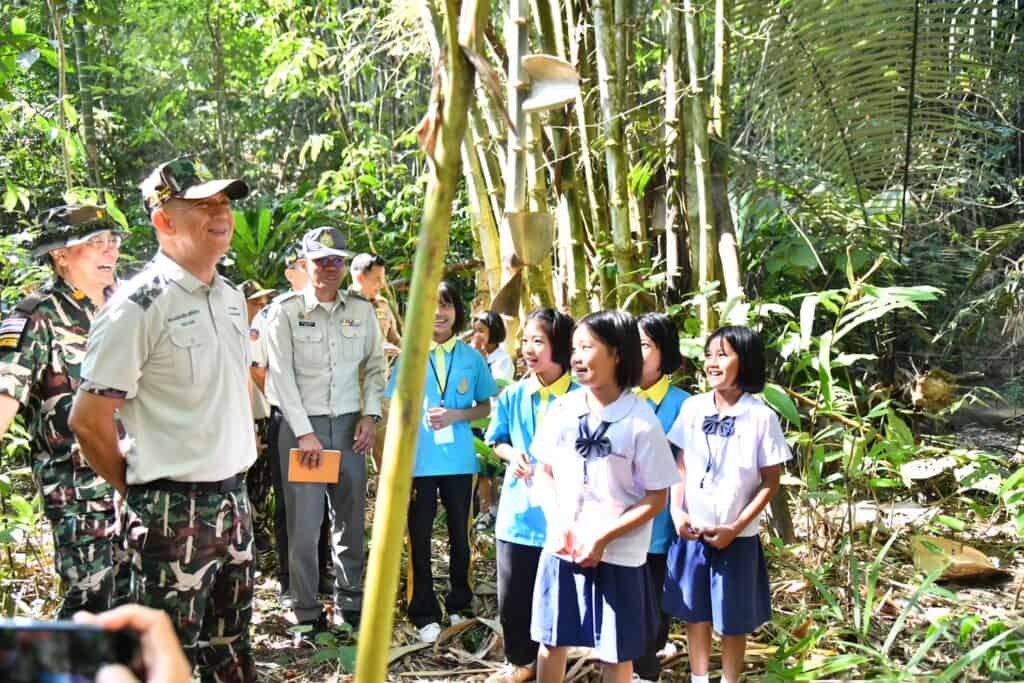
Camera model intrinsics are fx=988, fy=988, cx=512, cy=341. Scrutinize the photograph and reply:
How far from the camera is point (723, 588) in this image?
296 centimetres

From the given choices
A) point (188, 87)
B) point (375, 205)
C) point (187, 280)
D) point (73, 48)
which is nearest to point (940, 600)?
point (187, 280)

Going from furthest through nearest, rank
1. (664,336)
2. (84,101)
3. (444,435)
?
(84,101), (444,435), (664,336)

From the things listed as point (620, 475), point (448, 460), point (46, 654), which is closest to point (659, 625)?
point (620, 475)

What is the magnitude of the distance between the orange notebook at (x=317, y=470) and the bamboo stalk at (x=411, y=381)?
9.94 feet

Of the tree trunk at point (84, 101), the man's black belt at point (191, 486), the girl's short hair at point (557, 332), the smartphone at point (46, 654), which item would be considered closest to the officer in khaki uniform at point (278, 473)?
the girl's short hair at point (557, 332)

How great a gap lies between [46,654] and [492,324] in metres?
4.47

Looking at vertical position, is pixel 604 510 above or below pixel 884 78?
below

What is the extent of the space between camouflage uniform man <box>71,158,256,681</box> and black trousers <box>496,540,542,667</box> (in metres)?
1.01

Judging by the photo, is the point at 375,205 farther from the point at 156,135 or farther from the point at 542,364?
the point at 542,364

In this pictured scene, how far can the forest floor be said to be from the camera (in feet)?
10.2

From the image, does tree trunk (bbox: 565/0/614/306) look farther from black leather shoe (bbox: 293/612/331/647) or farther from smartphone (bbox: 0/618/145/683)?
smartphone (bbox: 0/618/145/683)

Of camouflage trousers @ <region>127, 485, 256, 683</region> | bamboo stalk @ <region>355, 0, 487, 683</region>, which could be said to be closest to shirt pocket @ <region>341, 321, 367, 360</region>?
camouflage trousers @ <region>127, 485, 256, 683</region>

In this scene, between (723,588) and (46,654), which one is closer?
(46,654)

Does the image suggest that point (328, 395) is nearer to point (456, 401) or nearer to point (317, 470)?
point (317, 470)
